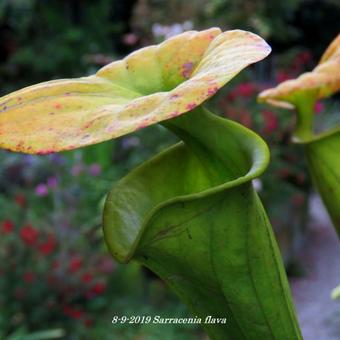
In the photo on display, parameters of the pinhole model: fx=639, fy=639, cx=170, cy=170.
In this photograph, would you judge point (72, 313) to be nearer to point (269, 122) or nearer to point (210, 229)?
point (269, 122)

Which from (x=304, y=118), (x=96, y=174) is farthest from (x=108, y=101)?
(x=96, y=174)

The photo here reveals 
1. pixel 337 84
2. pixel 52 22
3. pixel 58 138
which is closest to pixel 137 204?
pixel 58 138

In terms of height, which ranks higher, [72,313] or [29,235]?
[29,235]

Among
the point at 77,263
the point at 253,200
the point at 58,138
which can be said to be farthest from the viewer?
the point at 77,263

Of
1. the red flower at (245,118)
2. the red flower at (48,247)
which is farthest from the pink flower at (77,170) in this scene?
the red flower at (245,118)

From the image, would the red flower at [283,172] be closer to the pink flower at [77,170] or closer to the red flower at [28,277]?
the pink flower at [77,170]

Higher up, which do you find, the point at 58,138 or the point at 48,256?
the point at 58,138

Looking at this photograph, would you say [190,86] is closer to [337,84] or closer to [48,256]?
[337,84]
